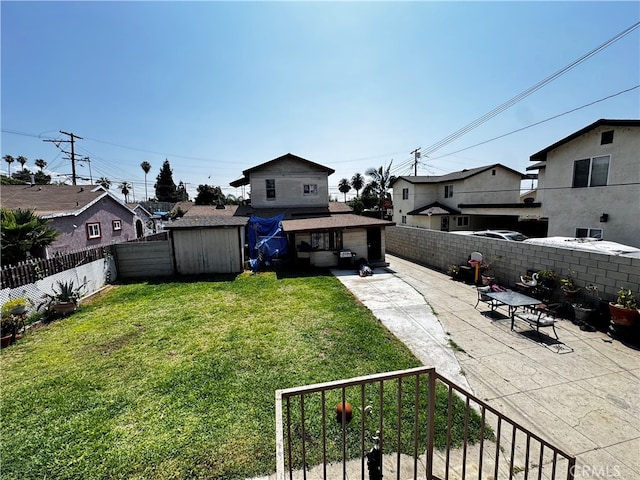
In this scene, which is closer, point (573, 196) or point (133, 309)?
point (133, 309)

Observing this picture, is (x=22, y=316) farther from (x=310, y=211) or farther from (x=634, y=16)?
(x=634, y=16)

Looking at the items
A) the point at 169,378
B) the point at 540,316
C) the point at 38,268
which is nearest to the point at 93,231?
the point at 38,268

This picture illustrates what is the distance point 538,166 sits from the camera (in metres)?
16.6

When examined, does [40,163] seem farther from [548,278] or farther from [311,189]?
[548,278]

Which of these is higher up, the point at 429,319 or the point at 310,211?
the point at 310,211

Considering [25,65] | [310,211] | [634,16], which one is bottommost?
[310,211]

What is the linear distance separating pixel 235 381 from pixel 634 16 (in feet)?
50.0

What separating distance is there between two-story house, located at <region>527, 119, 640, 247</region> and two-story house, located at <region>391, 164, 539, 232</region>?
21.2 feet

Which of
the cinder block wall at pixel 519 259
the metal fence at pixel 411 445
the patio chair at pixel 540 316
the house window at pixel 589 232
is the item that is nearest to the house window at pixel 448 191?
the cinder block wall at pixel 519 259

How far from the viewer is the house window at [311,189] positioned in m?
18.8

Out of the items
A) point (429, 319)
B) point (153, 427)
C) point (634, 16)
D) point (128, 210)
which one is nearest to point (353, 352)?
point (429, 319)

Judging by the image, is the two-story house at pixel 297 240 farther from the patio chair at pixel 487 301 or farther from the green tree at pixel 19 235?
the patio chair at pixel 487 301

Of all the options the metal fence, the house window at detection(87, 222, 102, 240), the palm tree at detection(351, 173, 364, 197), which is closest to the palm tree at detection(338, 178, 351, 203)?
the palm tree at detection(351, 173, 364, 197)

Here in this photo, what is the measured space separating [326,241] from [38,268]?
9.71 m
